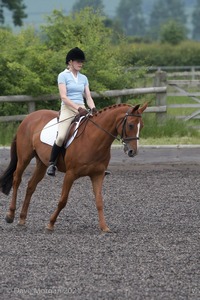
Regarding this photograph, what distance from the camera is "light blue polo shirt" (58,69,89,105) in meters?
11.3

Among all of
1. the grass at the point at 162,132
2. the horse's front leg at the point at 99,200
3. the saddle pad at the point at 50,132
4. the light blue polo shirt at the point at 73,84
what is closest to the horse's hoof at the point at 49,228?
the horse's front leg at the point at 99,200

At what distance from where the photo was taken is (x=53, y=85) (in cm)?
1880

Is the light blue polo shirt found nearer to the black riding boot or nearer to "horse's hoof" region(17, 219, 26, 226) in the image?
the black riding boot

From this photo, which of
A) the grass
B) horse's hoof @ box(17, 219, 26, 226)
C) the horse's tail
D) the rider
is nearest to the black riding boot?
the rider

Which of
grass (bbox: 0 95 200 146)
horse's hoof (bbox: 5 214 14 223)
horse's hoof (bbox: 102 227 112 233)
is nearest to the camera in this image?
horse's hoof (bbox: 102 227 112 233)

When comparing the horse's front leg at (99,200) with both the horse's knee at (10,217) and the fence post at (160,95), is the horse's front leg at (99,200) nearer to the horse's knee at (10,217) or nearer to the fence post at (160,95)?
the horse's knee at (10,217)

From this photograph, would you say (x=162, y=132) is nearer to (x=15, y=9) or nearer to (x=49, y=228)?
(x=49, y=228)

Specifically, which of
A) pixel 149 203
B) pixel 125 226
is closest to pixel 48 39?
pixel 149 203

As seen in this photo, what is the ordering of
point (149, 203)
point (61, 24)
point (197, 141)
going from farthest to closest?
point (61, 24) < point (197, 141) < point (149, 203)

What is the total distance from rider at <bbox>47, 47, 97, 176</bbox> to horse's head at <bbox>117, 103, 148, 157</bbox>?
2.02 ft

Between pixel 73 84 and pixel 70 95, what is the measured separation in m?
0.14

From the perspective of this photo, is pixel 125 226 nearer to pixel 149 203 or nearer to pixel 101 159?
pixel 101 159

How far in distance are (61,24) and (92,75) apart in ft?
5.04

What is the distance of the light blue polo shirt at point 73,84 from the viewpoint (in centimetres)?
1134
